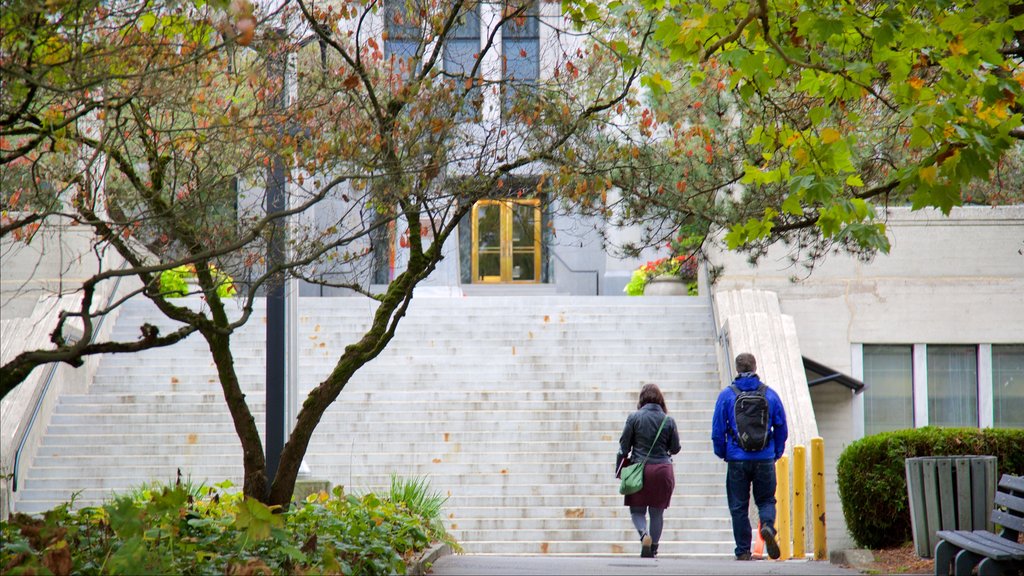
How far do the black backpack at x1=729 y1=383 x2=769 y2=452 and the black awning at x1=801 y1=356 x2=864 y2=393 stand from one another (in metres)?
5.91

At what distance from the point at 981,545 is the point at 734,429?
10.5 ft

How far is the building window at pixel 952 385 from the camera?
1719 cm

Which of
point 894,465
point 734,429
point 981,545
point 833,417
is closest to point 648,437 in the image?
point 734,429

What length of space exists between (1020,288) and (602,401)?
21.8 feet

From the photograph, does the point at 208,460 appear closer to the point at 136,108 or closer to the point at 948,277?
the point at 136,108

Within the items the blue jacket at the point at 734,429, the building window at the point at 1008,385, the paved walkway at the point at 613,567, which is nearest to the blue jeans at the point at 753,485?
the blue jacket at the point at 734,429

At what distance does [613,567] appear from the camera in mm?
9359

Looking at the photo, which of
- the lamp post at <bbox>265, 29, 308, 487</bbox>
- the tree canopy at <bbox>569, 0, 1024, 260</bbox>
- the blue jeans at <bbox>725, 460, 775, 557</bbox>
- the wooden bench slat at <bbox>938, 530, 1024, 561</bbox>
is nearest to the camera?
the tree canopy at <bbox>569, 0, 1024, 260</bbox>

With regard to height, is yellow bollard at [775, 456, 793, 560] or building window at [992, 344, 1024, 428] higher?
building window at [992, 344, 1024, 428]

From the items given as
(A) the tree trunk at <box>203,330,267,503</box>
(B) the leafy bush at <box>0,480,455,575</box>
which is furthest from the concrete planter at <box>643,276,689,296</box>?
(A) the tree trunk at <box>203,330,267,503</box>

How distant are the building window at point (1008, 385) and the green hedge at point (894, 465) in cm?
736

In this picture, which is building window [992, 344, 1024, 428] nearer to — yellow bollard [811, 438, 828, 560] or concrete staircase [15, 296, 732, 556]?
concrete staircase [15, 296, 732, 556]

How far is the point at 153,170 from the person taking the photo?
23.5 feet

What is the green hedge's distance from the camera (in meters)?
10.1
